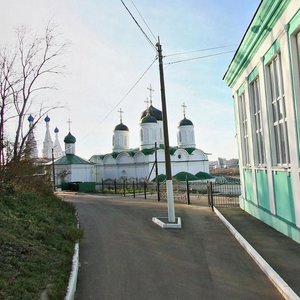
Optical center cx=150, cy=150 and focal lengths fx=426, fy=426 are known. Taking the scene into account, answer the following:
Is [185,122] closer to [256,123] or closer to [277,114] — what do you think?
[256,123]

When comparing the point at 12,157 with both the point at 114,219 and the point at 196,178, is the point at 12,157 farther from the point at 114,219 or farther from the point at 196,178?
the point at 196,178

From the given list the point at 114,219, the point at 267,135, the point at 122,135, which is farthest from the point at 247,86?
the point at 122,135

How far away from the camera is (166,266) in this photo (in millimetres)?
8672

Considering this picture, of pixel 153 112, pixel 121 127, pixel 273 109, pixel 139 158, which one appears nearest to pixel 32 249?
pixel 273 109

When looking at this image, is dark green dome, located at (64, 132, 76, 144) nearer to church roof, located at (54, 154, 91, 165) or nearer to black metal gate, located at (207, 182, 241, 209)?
church roof, located at (54, 154, 91, 165)

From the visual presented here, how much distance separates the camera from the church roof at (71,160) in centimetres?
6172

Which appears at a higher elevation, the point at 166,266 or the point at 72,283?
the point at 72,283

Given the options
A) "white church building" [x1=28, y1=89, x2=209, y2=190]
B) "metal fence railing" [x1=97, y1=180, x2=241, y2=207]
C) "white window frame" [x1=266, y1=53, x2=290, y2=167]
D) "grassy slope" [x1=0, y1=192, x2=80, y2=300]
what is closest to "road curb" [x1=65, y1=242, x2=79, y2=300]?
"grassy slope" [x1=0, y1=192, x2=80, y2=300]

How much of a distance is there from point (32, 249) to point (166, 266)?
2.70 metres

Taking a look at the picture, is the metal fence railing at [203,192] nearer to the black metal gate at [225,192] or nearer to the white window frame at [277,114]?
the black metal gate at [225,192]

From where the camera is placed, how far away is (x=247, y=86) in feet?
49.4

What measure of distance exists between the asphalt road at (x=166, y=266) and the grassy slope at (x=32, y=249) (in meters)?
0.49

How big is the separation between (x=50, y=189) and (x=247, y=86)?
10063 millimetres

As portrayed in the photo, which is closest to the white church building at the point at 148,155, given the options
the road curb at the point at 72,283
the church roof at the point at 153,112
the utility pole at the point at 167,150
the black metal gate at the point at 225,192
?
the church roof at the point at 153,112
